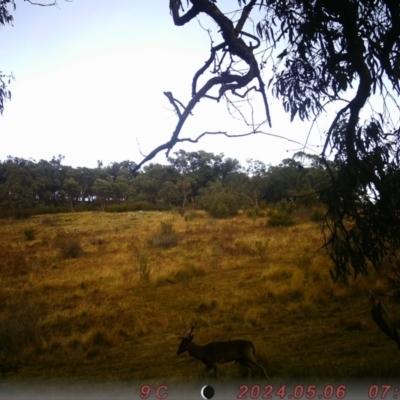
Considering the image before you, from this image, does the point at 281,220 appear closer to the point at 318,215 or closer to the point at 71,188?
the point at 318,215

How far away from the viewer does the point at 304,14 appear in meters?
3.95

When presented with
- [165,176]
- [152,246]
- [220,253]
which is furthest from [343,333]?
[165,176]

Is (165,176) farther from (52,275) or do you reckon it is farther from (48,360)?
(48,360)

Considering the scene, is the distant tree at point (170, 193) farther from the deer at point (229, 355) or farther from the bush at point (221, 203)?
the deer at point (229, 355)

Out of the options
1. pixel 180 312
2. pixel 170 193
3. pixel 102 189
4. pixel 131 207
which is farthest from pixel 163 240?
pixel 102 189

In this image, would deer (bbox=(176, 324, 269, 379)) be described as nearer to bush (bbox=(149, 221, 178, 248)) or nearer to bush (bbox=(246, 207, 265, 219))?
bush (bbox=(149, 221, 178, 248))

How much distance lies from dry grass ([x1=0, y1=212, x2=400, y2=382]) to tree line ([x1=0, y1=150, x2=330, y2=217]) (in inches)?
521

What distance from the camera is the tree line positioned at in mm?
28609

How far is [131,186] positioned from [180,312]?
3171cm

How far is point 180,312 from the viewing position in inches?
323

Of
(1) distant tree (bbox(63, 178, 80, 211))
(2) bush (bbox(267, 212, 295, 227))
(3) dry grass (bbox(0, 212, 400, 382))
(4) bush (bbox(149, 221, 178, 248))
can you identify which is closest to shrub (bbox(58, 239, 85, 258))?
(3) dry grass (bbox(0, 212, 400, 382))

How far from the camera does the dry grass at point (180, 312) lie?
17.5 ft

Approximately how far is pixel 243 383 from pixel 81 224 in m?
23.1

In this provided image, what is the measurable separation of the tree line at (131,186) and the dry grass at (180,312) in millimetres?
13232
